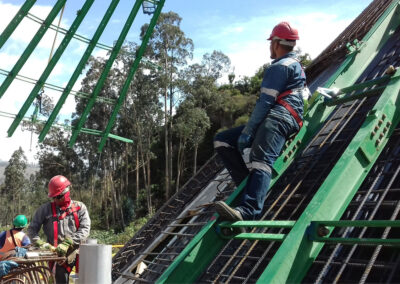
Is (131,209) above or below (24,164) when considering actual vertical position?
below

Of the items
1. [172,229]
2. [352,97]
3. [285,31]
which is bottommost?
[172,229]

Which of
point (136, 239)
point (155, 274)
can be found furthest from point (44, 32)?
point (155, 274)

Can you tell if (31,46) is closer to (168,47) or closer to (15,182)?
(168,47)

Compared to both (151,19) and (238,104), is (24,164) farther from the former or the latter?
(151,19)

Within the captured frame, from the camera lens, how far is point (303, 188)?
3.92 meters

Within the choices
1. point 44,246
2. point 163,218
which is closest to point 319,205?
point 44,246

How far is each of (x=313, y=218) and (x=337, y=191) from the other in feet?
0.80

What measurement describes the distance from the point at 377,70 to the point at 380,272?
3.07m

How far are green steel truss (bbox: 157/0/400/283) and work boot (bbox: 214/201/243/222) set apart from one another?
5 centimetres

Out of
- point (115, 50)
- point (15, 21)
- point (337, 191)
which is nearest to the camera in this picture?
point (337, 191)

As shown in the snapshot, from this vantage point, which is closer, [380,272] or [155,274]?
[380,272]

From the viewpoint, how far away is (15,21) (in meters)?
9.15

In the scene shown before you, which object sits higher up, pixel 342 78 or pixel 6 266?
pixel 6 266

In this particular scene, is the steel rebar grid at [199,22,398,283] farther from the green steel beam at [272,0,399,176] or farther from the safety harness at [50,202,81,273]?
the safety harness at [50,202,81,273]
